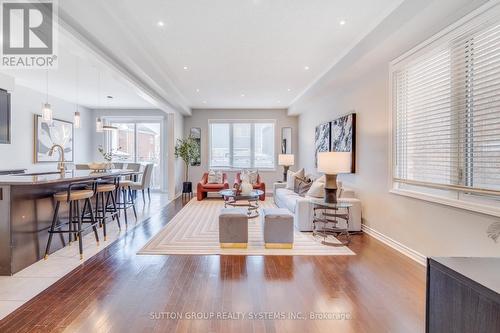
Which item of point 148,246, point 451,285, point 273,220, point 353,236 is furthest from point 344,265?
point 148,246

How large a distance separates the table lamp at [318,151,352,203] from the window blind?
70cm

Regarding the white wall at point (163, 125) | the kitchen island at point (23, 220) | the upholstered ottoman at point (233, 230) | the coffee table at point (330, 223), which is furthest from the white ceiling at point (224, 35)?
the white wall at point (163, 125)

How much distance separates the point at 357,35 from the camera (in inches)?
139

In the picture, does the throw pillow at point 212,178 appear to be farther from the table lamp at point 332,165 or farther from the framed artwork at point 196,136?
the table lamp at point 332,165

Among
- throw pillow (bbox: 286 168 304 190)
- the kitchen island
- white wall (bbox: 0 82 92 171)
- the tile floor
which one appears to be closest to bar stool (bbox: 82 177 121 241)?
the tile floor

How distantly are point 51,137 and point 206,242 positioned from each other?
5.95 m

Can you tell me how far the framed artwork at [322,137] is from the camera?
5.88m

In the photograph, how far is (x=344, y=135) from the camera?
5.08 meters

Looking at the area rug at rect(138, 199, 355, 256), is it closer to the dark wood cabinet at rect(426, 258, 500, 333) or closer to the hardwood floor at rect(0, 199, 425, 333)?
the hardwood floor at rect(0, 199, 425, 333)

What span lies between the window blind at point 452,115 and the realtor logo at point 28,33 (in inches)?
162

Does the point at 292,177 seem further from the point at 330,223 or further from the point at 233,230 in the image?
the point at 233,230

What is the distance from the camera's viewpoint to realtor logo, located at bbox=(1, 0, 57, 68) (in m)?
2.63

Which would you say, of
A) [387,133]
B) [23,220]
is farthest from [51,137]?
[387,133]

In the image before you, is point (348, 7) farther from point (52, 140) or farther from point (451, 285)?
point (52, 140)
